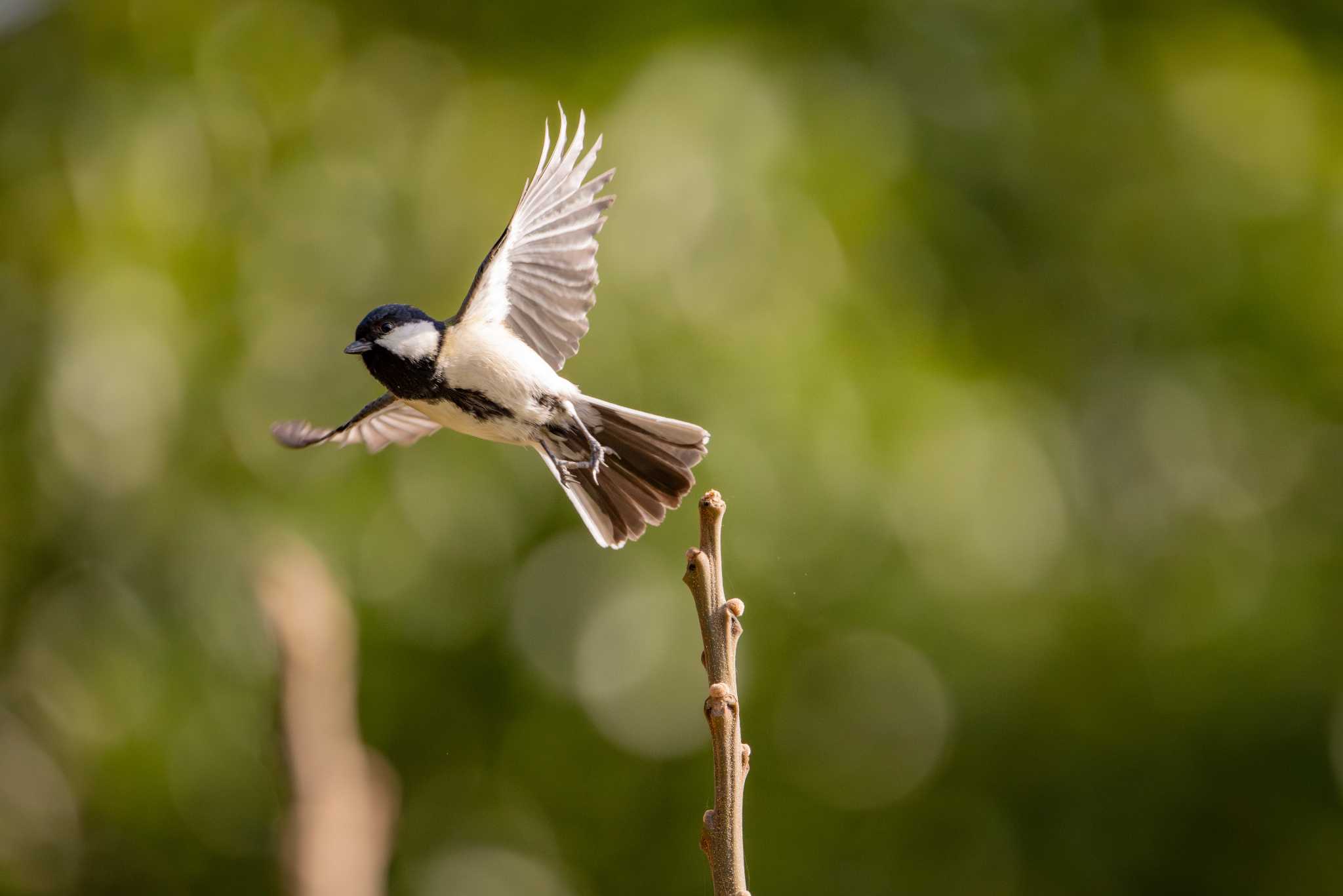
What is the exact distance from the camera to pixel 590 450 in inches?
64.4

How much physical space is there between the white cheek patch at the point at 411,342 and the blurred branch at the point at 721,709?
37cm

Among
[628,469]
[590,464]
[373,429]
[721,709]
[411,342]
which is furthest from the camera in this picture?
[373,429]

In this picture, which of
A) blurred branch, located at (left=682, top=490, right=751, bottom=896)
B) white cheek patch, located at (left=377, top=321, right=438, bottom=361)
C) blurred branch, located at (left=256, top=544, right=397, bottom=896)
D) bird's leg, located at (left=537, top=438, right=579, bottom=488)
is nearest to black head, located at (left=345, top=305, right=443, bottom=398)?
white cheek patch, located at (left=377, top=321, right=438, bottom=361)

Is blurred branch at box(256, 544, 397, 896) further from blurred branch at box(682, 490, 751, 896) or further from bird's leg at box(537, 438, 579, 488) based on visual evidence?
blurred branch at box(682, 490, 751, 896)

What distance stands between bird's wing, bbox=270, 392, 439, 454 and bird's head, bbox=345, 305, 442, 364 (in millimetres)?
115

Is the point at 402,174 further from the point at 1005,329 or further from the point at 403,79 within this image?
the point at 1005,329

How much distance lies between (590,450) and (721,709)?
44 centimetres

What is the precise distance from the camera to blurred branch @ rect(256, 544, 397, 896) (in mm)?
1864

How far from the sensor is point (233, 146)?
15.8 feet

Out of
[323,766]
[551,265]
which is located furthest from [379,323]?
[323,766]

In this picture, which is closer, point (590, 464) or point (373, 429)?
point (590, 464)

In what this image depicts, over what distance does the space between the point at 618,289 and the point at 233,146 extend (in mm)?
1625

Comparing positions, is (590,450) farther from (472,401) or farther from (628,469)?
(472,401)

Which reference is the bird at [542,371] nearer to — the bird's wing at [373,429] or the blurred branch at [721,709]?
the bird's wing at [373,429]
